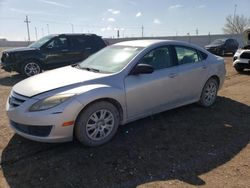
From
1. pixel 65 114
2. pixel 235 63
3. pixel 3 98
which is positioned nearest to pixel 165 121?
pixel 65 114

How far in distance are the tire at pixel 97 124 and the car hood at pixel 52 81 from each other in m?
0.49

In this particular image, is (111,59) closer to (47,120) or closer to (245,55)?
(47,120)

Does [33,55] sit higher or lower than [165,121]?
higher

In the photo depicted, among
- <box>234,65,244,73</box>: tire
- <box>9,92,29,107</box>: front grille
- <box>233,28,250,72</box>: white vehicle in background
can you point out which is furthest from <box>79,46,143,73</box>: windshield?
<box>234,65,244,73</box>: tire

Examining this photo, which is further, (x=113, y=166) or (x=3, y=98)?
(x=3, y=98)

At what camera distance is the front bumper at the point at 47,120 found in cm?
393

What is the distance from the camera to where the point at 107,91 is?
434 cm

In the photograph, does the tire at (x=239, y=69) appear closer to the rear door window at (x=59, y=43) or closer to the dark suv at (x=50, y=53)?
the dark suv at (x=50, y=53)

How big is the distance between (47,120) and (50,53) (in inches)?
313

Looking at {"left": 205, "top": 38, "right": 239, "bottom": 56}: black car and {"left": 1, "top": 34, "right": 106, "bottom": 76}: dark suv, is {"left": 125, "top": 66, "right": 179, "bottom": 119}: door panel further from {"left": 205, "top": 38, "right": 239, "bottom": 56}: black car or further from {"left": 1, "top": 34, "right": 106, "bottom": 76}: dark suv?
{"left": 205, "top": 38, "right": 239, "bottom": 56}: black car

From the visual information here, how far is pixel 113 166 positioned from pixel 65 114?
38.2 inches

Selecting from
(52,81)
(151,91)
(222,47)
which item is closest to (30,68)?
(52,81)

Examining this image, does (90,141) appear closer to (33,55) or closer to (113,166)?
(113,166)

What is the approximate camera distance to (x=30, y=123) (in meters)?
3.99
